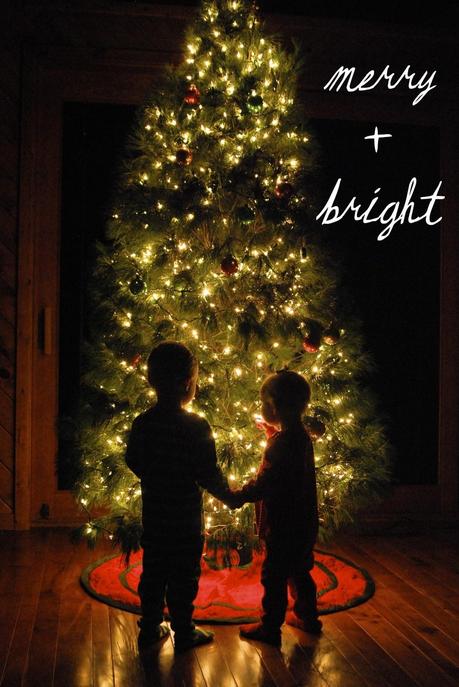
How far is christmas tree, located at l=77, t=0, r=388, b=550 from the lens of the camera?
3350 millimetres

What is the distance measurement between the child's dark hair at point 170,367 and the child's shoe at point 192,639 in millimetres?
971

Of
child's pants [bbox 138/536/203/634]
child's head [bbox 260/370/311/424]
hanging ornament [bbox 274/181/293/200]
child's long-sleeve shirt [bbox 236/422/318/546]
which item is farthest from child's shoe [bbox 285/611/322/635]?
hanging ornament [bbox 274/181/293/200]

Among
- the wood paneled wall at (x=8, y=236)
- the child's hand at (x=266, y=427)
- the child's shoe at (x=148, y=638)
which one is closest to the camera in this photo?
the child's shoe at (x=148, y=638)

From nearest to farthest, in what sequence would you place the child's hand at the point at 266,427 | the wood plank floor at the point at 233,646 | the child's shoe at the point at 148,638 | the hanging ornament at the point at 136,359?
the wood plank floor at the point at 233,646
the child's shoe at the point at 148,638
the child's hand at the point at 266,427
the hanging ornament at the point at 136,359

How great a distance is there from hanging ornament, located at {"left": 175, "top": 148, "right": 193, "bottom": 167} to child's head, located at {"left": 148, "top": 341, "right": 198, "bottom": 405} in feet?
3.12

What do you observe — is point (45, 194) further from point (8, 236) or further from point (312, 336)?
point (312, 336)

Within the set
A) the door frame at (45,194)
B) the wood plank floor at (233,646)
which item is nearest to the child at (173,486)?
the wood plank floor at (233,646)

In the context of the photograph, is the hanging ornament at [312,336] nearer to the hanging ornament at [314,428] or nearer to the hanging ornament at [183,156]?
the hanging ornament at [314,428]

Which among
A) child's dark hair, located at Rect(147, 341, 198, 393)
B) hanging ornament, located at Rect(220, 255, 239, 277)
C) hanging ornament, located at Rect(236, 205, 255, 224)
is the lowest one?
child's dark hair, located at Rect(147, 341, 198, 393)

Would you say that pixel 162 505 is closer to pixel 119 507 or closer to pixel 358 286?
pixel 119 507

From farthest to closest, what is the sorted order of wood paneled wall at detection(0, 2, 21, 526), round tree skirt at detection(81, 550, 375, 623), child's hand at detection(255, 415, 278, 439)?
wood paneled wall at detection(0, 2, 21, 526)
round tree skirt at detection(81, 550, 375, 623)
child's hand at detection(255, 415, 278, 439)

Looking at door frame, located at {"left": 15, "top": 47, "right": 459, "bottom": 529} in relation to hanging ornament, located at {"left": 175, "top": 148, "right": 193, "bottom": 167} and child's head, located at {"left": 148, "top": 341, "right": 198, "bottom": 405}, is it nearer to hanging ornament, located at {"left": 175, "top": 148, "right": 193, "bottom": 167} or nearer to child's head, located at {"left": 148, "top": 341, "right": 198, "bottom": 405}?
hanging ornament, located at {"left": 175, "top": 148, "right": 193, "bottom": 167}

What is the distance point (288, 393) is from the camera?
296 centimetres

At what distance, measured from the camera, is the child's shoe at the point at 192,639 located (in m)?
2.81
